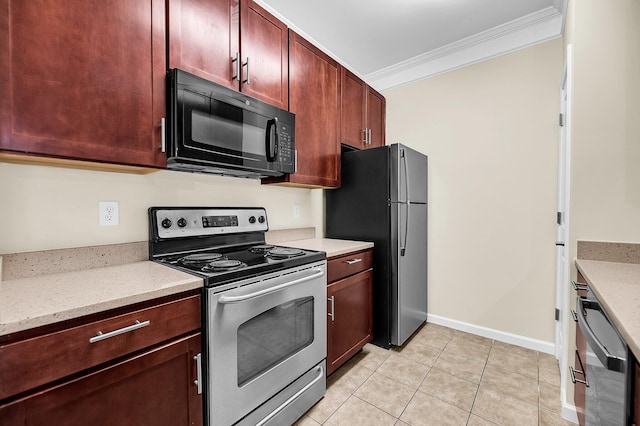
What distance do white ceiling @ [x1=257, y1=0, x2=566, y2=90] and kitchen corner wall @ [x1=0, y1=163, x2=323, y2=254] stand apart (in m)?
1.50

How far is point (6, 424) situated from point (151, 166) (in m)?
0.97

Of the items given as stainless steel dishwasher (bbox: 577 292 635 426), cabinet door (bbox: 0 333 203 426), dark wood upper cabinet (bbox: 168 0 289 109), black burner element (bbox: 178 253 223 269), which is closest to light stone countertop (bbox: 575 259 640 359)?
stainless steel dishwasher (bbox: 577 292 635 426)

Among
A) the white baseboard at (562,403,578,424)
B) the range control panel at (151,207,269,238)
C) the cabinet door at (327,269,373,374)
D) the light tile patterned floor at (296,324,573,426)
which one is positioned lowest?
the light tile patterned floor at (296,324,573,426)

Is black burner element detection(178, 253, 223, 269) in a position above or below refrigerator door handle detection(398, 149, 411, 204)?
below

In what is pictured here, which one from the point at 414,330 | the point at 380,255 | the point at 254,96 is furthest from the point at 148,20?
the point at 414,330

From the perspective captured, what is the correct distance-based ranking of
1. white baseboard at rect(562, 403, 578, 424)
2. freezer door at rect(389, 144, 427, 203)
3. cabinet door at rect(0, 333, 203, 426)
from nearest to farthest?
cabinet door at rect(0, 333, 203, 426)
white baseboard at rect(562, 403, 578, 424)
freezer door at rect(389, 144, 427, 203)

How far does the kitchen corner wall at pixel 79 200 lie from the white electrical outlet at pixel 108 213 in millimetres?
17

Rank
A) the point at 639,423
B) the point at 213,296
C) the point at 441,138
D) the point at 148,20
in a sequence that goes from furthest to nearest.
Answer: the point at 441,138, the point at 148,20, the point at 213,296, the point at 639,423

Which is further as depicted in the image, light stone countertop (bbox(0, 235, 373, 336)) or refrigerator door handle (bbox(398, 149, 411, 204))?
refrigerator door handle (bbox(398, 149, 411, 204))

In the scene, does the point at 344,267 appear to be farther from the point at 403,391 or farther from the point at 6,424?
the point at 6,424

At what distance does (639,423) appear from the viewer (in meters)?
0.71

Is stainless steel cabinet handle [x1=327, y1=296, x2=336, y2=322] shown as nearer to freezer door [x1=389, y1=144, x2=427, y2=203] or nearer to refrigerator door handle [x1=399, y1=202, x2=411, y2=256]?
refrigerator door handle [x1=399, y1=202, x2=411, y2=256]

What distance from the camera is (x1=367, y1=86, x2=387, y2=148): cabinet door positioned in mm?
2926

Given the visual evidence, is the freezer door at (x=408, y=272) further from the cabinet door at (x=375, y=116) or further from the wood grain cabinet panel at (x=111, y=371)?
the wood grain cabinet panel at (x=111, y=371)
